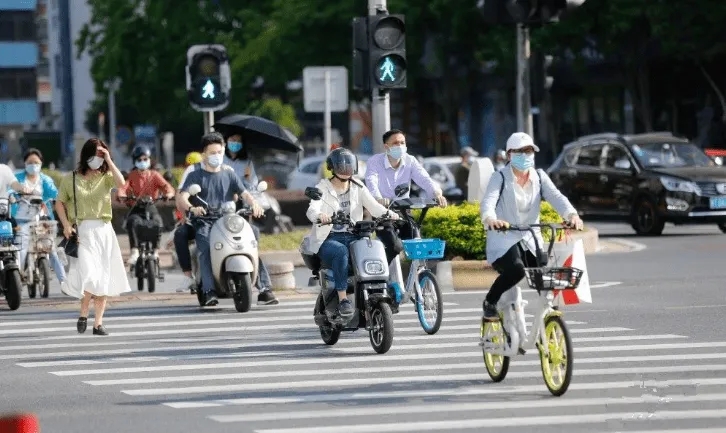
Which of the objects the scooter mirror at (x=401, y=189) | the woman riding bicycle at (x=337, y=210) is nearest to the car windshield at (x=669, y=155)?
the scooter mirror at (x=401, y=189)

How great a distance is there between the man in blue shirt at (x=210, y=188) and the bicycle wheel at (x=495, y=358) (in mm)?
6382

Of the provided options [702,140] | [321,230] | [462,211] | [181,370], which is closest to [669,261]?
[462,211]

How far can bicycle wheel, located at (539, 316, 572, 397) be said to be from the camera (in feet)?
37.0

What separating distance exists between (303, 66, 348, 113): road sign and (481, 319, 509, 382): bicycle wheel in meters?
15.9

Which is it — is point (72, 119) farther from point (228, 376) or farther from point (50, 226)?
point (228, 376)

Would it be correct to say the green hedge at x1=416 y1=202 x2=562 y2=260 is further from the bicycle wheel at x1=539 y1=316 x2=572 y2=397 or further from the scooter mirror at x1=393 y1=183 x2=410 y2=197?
the bicycle wheel at x1=539 y1=316 x2=572 y2=397

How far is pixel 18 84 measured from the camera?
136 meters

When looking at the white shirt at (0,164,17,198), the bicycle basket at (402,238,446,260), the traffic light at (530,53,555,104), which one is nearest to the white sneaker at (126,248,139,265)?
the white shirt at (0,164,17,198)

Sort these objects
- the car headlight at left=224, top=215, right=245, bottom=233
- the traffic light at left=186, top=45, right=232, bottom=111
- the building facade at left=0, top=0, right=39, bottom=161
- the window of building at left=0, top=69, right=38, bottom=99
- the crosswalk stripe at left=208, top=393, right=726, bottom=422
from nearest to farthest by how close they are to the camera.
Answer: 1. the crosswalk stripe at left=208, top=393, right=726, bottom=422
2. the car headlight at left=224, top=215, right=245, bottom=233
3. the traffic light at left=186, top=45, right=232, bottom=111
4. the building facade at left=0, top=0, right=39, bottom=161
5. the window of building at left=0, top=69, right=38, bottom=99

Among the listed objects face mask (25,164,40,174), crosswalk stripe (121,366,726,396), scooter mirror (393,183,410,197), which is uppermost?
face mask (25,164,40,174)

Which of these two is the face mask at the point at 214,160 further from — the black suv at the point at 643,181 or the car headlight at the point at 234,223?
the black suv at the point at 643,181

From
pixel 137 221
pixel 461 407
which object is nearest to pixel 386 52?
pixel 137 221

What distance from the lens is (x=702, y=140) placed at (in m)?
53.4

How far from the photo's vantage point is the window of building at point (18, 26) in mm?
133500
